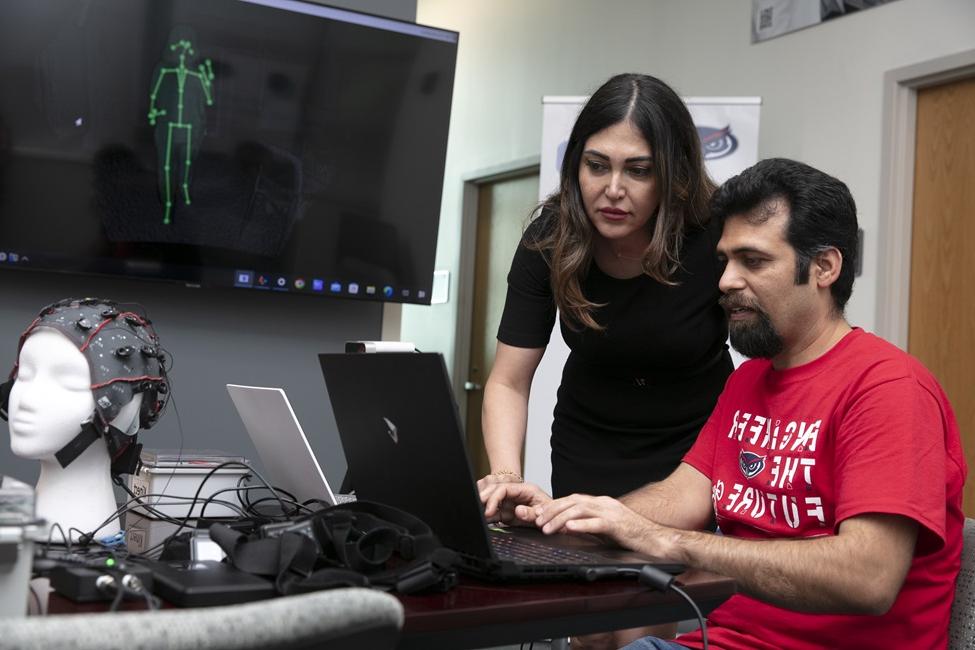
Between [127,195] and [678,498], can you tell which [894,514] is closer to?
[678,498]

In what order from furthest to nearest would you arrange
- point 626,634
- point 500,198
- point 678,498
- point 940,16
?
point 500,198
point 940,16
point 626,634
point 678,498

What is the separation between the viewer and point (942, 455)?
1203mm

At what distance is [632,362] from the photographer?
186 centimetres

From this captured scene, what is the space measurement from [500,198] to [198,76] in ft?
10.9

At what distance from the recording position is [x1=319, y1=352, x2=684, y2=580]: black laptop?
99 cm

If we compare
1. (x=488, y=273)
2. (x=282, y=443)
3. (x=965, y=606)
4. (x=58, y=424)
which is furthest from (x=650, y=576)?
(x=488, y=273)

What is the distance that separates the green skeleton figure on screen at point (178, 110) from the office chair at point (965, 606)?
205cm

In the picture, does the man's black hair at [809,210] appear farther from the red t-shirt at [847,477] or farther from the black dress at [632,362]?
the black dress at [632,362]

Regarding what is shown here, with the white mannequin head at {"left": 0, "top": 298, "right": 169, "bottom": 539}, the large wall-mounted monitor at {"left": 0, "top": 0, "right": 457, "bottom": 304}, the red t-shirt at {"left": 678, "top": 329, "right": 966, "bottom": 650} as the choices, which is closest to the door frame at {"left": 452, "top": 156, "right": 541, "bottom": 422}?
the large wall-mounted monitor at {"left": 0, "top": 0, "right": 457, "bottom": 304}

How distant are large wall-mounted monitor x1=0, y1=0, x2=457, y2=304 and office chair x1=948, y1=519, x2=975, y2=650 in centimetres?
193

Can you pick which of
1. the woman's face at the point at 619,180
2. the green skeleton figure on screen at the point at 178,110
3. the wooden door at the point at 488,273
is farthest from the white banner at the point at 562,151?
the woman's face at the point at 619,180

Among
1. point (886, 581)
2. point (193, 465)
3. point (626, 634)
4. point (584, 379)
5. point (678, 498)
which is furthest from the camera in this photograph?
point (584, 379)

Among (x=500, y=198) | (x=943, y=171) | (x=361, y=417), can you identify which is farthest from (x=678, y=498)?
(x=500, y=198)

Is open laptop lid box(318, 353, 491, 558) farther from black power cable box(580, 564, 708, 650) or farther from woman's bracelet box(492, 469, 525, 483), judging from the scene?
woman's bracelet box(492, 469, 525, 483)
